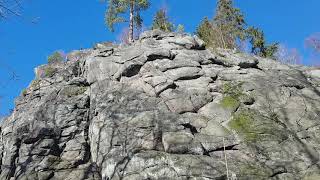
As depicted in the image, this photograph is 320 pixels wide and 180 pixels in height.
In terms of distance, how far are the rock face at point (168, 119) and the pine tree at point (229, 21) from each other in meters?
13.1

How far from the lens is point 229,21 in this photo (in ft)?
122

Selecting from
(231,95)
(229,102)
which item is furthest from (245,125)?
(231,95)

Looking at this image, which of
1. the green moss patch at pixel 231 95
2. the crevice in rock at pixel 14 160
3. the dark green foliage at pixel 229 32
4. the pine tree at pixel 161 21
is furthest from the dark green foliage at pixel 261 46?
the crevice in rock at pixel 14 160

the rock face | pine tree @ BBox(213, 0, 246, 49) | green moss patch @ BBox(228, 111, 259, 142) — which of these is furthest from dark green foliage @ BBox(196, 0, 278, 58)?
green moss patch @ BBox(228, 111, 259, 142)

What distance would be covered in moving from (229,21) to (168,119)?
23.4 metres

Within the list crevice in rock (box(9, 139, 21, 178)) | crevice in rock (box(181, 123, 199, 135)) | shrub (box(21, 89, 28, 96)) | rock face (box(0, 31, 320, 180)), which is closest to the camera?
rock face (box(0, 31, 320, 180))

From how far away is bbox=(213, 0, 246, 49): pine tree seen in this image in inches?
1387

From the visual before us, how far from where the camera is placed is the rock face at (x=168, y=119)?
1384cm

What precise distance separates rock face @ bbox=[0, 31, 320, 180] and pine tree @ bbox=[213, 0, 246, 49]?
13.1 meters

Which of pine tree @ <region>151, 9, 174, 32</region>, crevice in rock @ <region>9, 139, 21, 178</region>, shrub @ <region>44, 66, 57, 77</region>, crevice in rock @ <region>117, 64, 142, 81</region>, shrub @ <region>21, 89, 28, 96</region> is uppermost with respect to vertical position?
pine tree @ <region>151, 9, 174, 32</region>

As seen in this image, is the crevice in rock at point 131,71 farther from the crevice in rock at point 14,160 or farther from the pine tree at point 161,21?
the pine tree at point 161,21

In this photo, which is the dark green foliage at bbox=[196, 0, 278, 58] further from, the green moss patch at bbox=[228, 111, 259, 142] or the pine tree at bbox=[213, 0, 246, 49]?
the green moss patch at bbox=[228, 111, 259, 142]

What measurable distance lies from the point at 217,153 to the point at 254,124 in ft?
7.83

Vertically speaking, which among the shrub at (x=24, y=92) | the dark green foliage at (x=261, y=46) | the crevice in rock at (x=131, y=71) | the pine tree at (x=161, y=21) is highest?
the pine tree at (x=161, y=21)
